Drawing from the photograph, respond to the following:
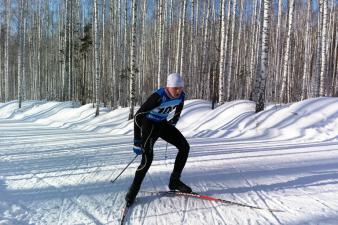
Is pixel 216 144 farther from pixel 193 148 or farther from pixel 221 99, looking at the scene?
pixel 221 99

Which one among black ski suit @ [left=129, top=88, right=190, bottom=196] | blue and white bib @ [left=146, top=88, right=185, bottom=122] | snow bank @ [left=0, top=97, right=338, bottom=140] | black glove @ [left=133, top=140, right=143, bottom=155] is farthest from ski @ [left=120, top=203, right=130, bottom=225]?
snow bank @ [left=0, top=97, right=338, bottom=140]

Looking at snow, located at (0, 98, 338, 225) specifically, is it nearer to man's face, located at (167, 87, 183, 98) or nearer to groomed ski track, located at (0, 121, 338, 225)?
groomed ski track, located at (0, 121, 338, 225)

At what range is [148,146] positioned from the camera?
4559 millimetres

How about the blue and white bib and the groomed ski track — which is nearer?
the groomed ski track

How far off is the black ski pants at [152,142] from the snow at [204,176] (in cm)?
40

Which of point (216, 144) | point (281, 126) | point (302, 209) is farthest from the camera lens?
point (281, 126)

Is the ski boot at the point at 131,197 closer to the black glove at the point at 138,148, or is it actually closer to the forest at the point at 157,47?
the black glove at the point at 138,148

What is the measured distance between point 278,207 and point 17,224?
321 centimetres

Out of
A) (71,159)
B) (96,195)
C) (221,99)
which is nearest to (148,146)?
(96,195)

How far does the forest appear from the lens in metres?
24.5

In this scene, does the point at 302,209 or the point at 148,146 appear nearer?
the point at 302,209

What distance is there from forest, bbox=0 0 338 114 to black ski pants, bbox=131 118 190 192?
14901 millimetres

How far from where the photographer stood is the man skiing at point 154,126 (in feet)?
14.7

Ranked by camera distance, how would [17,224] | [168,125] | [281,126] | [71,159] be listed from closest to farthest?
1. [17,224]
2. [168,125]
3. [71,159]
4. [281,126]
